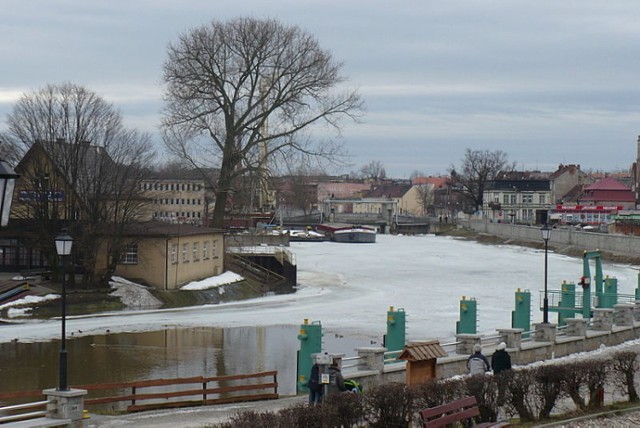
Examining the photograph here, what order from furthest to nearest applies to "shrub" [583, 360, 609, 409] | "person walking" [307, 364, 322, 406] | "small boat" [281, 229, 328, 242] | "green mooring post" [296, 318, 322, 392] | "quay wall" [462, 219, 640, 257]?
"small boat" [281, 229, 328, 242], "quay wall" [462, 219, 640, 257], "green mooring post" [296, 318, 322, 392], "shrub" [583, 360, 609, 409], "person walking" [307, 364, 322, 406]

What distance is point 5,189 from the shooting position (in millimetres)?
9195

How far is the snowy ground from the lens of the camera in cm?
4059

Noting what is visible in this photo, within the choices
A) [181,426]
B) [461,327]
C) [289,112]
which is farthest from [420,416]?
[289,112]

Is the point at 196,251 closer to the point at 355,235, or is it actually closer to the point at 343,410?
the point at 343,410

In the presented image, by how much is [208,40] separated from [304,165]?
9628 millimetres

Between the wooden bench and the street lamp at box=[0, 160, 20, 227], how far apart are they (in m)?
8.11

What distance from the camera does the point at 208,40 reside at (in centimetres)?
6312

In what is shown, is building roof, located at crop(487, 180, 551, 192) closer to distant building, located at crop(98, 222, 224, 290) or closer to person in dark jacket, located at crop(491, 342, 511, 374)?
distant building, located at crop(98, 222, 224, 290)

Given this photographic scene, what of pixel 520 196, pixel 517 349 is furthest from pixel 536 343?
pixel 520 196

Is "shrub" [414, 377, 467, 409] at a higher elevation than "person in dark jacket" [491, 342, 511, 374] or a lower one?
higher

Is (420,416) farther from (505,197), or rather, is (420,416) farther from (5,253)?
(505,197)

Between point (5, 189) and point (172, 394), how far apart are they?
576 inches

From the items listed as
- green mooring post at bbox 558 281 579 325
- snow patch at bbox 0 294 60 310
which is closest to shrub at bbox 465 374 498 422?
green mooring post at bbox 558 281 579 325

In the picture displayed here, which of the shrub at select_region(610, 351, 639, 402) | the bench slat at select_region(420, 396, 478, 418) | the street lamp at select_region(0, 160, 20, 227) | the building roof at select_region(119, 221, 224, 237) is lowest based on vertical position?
the shrub at select_region(610, 351, 639, 402)
